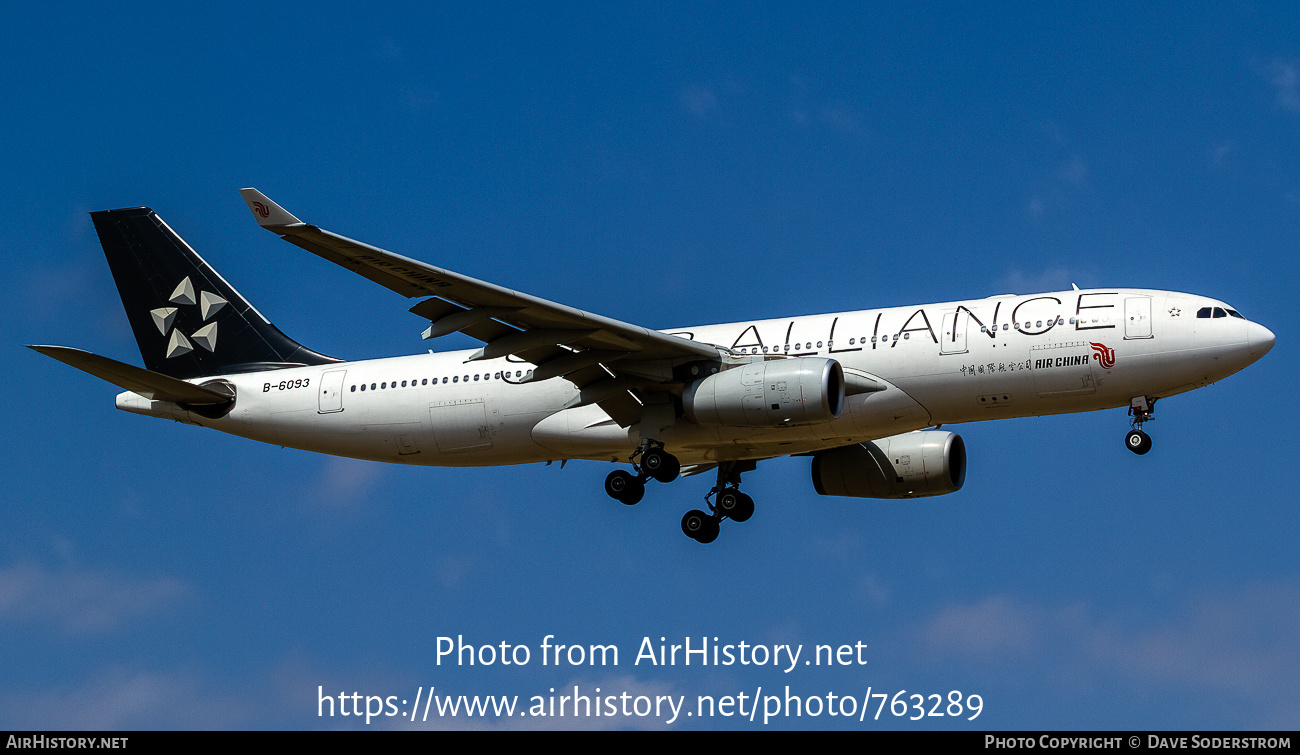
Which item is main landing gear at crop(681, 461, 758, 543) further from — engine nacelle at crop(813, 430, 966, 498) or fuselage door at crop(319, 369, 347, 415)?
fuselage door at crop(319, 369, 347, 415)

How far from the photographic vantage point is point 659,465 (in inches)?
1229

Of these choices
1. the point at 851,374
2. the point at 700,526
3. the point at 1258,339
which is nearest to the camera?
the point at 1258,339

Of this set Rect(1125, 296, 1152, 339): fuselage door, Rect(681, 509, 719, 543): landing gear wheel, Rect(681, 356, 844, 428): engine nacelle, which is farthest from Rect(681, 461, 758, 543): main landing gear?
Rect(1125, 296, 1152, 339): fuselage door

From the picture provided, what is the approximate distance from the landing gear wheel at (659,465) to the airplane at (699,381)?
0.03 meters

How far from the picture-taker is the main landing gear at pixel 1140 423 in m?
29.5

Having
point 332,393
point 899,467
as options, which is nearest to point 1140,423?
point 899,467

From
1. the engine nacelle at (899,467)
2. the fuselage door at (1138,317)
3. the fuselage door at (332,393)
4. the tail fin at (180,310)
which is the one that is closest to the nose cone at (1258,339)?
the fuselage door at (1138,317)

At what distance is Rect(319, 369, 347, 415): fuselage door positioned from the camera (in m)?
34.6

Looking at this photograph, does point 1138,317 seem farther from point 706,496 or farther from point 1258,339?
point 706,496

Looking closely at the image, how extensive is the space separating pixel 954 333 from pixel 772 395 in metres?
4.03

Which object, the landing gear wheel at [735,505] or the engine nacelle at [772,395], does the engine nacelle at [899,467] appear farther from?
the engine nacelle at [772,395]
